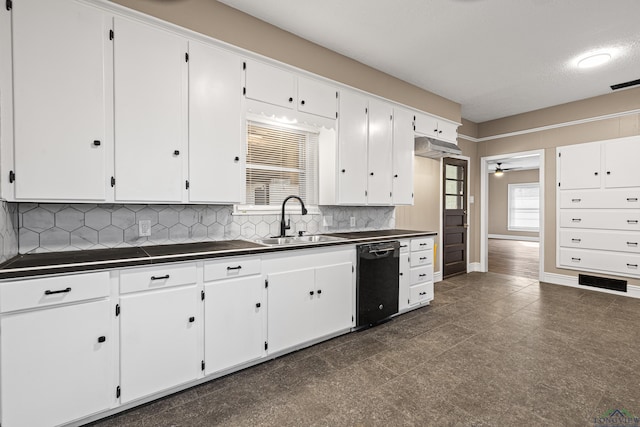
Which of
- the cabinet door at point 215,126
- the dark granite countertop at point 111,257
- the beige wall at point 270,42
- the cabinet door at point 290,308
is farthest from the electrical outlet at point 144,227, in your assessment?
the beige wall at point 270,42

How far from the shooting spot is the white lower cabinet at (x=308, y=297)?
2.42 m

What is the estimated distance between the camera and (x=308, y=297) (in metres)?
2.62

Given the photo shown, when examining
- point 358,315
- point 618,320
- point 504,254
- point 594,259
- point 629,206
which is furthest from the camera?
point 504,254

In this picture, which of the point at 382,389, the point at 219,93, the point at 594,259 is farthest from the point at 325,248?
the point at 594,259

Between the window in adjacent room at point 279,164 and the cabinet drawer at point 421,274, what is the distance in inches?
58.1

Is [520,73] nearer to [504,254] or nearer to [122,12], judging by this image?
[122,12]

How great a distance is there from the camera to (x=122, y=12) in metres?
2.03

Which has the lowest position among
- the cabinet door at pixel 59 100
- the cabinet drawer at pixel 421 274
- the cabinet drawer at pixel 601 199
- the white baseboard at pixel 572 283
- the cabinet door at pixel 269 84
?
the white baseboard at pixel 572 283

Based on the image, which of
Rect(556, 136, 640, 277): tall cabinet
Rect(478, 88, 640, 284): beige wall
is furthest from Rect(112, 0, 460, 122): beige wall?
Rect(556, 136, 640, 277): tall cabinet

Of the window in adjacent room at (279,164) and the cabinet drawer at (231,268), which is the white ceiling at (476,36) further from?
the cabinet drawer at (231,268)

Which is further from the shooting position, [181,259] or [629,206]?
[629,206]

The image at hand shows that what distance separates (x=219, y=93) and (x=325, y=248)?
162 centimetres

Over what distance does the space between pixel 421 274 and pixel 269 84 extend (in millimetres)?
2796

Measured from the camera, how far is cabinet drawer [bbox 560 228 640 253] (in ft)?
→ 14.0
